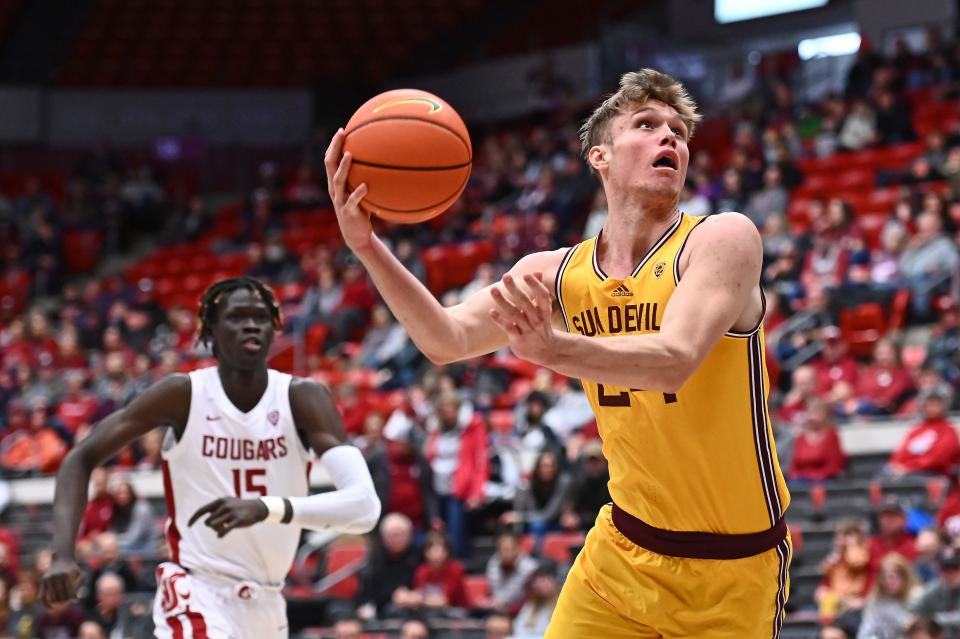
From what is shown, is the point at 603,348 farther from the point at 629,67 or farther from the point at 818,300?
the point at 629,67

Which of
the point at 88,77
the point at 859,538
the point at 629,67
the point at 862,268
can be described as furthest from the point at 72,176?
the point at 859,538

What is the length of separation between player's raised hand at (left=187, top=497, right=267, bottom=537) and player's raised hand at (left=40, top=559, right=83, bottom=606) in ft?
1.61

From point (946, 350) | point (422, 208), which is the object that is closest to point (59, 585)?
point (422, 208)

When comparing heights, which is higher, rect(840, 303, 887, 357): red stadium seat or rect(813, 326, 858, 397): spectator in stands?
rect(840, 303, 887, 357): red stadium seat

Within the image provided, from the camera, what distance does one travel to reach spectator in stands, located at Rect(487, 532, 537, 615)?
32.2 ft

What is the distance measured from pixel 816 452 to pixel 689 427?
258 inches

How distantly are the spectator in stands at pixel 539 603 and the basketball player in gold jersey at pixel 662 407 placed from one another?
17.3 ft

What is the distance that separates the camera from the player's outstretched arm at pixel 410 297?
3697 mm

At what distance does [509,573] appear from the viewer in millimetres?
10031

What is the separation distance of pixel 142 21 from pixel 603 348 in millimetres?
22176

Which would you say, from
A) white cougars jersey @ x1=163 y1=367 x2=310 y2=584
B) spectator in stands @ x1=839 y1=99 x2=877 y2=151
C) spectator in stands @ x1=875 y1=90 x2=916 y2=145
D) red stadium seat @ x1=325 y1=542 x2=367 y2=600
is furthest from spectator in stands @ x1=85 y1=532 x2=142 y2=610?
spectator in stands @ x1=875 y1=90 x2=916 y2=145

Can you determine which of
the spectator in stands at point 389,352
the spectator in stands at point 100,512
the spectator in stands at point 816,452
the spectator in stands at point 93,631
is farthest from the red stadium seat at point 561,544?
the spectator in stands at point 389,352

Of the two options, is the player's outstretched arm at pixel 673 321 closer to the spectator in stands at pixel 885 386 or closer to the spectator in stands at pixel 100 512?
the spectator in stands at pixel 885 386

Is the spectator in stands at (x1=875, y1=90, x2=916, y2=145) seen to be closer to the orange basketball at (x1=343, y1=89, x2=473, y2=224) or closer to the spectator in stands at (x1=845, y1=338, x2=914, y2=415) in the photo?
the spectator in stands at (x1=845, y1=338, x2=914, y2=415)
